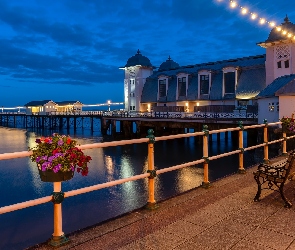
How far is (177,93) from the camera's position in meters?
47.8

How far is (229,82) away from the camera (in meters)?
42.4

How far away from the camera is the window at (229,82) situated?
138 feet

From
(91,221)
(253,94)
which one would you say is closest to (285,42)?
(253,94)

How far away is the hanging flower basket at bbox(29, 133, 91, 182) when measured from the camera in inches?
153

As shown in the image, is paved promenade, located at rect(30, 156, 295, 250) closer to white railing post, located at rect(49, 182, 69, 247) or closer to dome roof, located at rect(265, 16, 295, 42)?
white railing post, located at rect(49, 182, 69, 247)

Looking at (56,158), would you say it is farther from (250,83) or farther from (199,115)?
(250,83)

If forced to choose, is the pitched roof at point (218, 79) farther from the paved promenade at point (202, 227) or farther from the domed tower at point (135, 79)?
the paved promenade at point (202, 227)

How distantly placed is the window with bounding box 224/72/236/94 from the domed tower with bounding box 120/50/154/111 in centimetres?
1575

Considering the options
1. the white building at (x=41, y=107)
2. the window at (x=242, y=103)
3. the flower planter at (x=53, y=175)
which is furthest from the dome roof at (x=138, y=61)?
the flower planter at (x=53, y=175)

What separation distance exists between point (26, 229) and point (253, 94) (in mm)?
33830

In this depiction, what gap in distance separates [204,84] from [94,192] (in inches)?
1267

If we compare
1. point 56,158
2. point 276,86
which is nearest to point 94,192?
point 56,158

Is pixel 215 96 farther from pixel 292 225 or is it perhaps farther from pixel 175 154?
pixel 292 225

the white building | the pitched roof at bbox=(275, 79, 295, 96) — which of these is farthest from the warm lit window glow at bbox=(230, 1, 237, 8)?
the white building
